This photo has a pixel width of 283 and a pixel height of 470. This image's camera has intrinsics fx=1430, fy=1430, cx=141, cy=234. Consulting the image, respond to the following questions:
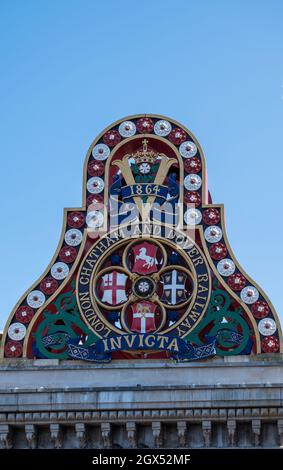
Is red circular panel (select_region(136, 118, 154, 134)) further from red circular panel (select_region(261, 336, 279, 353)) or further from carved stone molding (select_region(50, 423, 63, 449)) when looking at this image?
carved stone molding (select_region(50, 423, 63, 449))

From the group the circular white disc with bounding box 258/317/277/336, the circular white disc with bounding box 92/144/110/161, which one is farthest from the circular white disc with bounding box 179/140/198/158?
the circular white disc with bounding box 258/317/277/336

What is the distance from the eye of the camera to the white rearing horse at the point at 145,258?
39.9 meters

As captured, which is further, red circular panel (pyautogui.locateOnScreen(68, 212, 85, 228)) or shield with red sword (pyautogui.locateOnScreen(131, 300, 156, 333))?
red circular panel (pyautogui.locateOnScreen(68, 212, 85, 228))

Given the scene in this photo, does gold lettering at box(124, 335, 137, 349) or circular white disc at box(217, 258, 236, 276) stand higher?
circular white disc at box(217, 258, 236, 276)

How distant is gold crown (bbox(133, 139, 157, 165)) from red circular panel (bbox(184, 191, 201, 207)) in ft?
5.15

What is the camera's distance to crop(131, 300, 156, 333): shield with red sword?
39.0 m

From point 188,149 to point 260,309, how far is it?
5.53 meters

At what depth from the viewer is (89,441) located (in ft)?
120

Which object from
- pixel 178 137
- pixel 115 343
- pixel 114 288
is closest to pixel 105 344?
pixel 115 343

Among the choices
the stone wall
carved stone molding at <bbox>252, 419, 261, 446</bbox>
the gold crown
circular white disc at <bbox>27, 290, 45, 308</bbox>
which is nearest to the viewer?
carved stone molding at <bbox>252, 419, 261, 446</bbox>

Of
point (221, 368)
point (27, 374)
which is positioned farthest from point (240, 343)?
point (27, 374)

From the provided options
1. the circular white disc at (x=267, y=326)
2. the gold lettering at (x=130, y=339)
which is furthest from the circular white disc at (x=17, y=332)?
the circular white disc at (x=267, y=326)

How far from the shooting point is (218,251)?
39.7 metres

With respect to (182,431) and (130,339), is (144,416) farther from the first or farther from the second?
(130,339)
